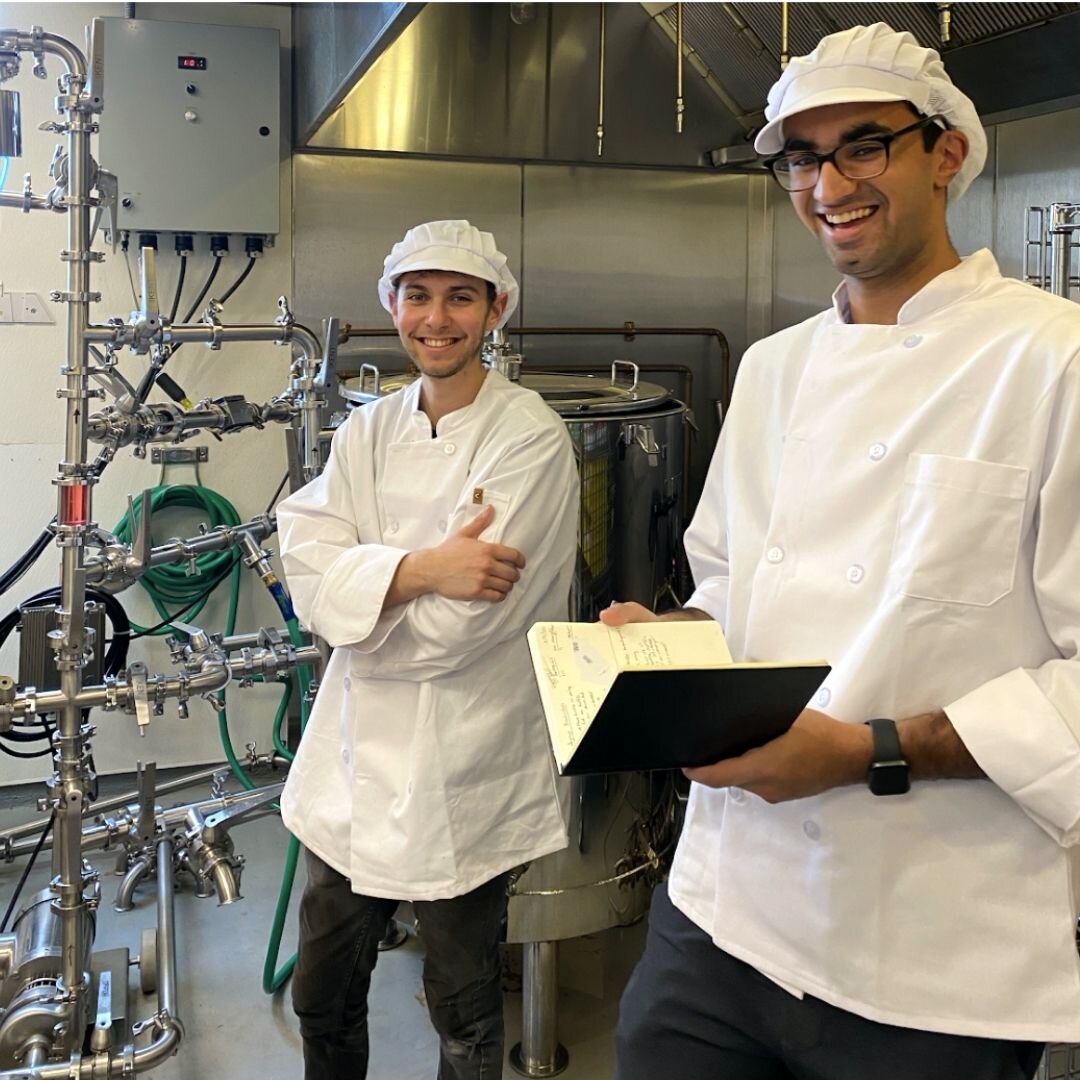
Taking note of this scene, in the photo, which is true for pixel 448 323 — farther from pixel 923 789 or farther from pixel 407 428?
pixel 923 789

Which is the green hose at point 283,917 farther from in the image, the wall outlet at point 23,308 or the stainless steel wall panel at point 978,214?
the stainless steel wall panel at point 978,214

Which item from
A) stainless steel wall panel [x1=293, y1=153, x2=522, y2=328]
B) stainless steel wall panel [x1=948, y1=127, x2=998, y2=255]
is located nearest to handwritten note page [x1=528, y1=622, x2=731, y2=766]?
stainless steel wall panel [x1=948, y1=127, x2=998, y2=255]

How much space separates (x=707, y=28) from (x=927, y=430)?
252 cm

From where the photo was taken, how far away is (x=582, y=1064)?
6.41 feet

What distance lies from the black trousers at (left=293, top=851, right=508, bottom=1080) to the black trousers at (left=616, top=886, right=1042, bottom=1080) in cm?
46

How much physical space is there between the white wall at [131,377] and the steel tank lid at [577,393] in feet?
2.30

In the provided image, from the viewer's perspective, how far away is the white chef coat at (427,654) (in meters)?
1.45

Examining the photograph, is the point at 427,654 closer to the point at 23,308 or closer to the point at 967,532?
the point at 967,532

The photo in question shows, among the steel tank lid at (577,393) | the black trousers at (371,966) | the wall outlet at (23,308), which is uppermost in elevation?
the wall outlet at (23,308)

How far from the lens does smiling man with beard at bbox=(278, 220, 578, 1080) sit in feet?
4.74

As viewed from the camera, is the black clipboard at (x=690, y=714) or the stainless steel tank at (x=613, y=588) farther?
the stainless steel tank at (x=613, y=588)

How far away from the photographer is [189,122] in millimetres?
2896

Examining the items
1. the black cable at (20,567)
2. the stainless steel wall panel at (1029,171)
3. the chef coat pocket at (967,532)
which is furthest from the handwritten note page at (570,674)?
the black cable at (20,567)

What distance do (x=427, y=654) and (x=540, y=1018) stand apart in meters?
0.89
